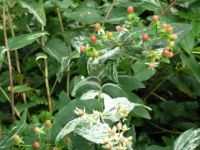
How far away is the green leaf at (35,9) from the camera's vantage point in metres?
1.42

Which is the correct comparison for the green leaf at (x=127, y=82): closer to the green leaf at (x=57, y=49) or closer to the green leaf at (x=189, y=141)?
the green leaf at (x=189, y=141)

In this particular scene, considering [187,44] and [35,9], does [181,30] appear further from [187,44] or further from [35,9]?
[35,9]

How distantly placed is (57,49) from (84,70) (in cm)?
30

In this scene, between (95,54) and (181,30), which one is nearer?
(95,54)

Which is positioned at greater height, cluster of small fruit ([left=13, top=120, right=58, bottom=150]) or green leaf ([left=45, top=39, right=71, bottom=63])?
green leaf ([left=45, top=39, right=71, bottom=63])

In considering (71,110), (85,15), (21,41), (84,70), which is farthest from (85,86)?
(85,15)

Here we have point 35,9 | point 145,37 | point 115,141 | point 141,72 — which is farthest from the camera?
point 35,9

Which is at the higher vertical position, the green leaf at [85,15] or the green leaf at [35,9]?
the green leaf at [35,9]

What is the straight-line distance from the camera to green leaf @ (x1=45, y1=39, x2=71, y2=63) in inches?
58.1

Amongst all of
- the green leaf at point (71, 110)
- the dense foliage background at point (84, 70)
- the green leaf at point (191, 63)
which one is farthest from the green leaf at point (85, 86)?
the green leaf at point (191, 63)

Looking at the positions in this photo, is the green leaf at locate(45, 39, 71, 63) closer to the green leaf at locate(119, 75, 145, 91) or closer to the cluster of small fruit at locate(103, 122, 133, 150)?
the green leaf at locate(119, 75, 145, 91)

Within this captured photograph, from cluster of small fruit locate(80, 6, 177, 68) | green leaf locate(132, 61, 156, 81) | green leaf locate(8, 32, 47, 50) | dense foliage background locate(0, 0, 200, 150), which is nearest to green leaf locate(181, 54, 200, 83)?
dense foliage background locate(0, 0, 200, 150)

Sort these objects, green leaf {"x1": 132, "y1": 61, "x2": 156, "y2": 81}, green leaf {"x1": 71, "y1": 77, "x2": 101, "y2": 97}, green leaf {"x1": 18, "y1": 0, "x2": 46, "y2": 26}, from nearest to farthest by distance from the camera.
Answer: green leaf {"x1": 71, "y1": 77, "x2": 101, "y2": 97}, green leaf {"x1": 132, "y1": 61, "x2": 156, "y2": 81}, green leaf {"x1": 18, "y1": 0, "x2": 46, "y2": 26}

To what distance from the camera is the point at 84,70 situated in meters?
1.21
